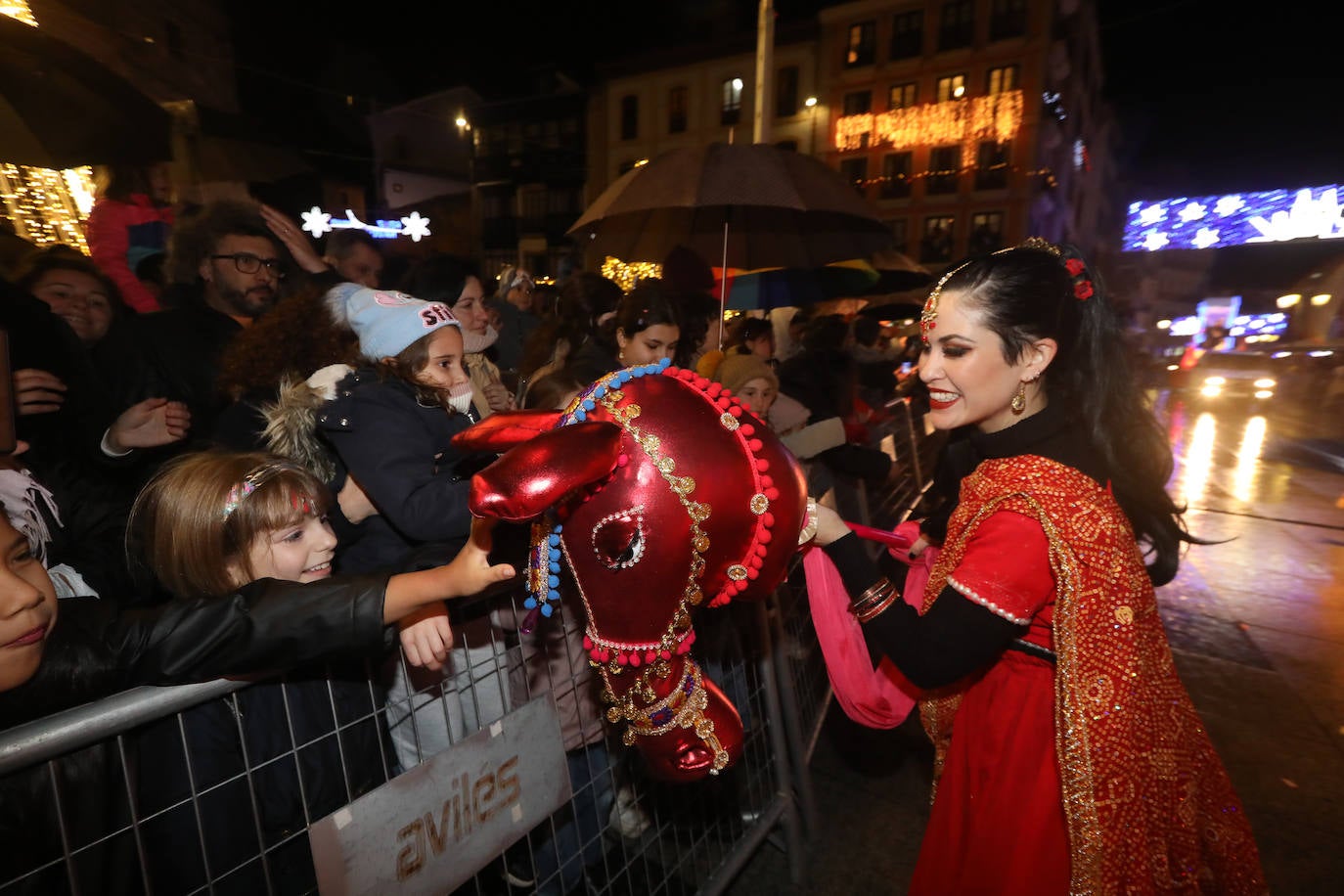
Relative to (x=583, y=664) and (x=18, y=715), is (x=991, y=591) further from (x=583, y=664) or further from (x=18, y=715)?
(x=18, y=715)

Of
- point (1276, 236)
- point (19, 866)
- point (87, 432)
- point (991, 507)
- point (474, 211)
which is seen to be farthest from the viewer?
point (474, 211)

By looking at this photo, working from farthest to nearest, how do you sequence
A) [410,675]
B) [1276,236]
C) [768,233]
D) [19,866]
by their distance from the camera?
[1276,236], [768,233], [410,675], [19,866]

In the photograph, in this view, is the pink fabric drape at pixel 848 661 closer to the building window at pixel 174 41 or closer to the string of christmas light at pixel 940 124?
the building window at pixel 174 41

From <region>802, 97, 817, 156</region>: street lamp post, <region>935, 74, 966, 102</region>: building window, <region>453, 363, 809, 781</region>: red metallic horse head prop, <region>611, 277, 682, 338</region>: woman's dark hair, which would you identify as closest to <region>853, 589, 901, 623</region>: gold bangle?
<region>453, 363, 809, 781</region>: red metallic horse head prop

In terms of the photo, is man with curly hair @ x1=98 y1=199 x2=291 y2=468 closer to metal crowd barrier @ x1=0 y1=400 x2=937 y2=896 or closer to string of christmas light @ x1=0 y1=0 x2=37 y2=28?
metal crowd barrier @ x1=0 y1=400 x2=937 y2=896

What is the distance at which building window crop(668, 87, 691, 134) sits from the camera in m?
30.3

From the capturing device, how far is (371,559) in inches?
84.5

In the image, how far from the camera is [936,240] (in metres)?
29.4

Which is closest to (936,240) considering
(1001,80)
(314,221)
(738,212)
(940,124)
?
(940,124)

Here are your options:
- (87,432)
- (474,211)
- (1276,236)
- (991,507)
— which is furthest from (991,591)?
(474,211)

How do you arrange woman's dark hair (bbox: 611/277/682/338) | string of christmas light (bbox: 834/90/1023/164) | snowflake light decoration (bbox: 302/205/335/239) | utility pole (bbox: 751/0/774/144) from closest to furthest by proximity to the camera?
woman's dark hair (bbox: 611/277/682/338), utility pole (bbox: 751/0/774/144), snowflake light decoration (bbox: 302/205/335/239), string of christmas light (bbox: 834/90/1023/164)

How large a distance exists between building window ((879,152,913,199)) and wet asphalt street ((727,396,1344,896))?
2623cm

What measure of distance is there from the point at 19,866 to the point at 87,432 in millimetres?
2040

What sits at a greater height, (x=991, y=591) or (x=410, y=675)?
(x=991, y=591)
